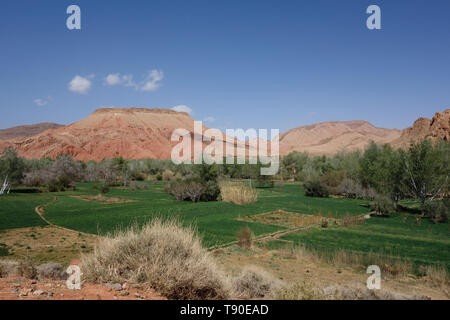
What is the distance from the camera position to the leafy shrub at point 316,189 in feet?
149

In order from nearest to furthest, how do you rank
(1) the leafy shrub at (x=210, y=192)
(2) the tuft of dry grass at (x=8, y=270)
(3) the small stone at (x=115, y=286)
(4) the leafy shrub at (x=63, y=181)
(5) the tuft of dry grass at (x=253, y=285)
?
(3) the small stone at (x=115, y=286) → (2) the tuft of dry grass at (x=8, y=270) → (5) the tuft of dry grass at (x=253, y=285) → (1) the leafy shrub at (x=210, y=192) → (4) the leafy shrub at (x=63, y=181)

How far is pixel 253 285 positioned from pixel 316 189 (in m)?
38.9

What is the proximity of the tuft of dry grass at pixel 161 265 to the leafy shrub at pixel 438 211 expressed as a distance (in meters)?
Result: 25.6

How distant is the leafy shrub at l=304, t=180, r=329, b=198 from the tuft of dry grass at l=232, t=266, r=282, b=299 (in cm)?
3784

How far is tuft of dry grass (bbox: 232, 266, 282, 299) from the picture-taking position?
8.22m

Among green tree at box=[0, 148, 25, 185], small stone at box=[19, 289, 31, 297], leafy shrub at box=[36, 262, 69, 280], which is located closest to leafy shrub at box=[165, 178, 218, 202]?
green tree at box=[0, 148, 25, 185]

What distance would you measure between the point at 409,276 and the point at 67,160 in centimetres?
6296

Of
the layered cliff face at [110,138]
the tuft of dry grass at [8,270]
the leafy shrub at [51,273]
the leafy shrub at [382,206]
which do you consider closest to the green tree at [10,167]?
the tuft of dry grass at [8,270]

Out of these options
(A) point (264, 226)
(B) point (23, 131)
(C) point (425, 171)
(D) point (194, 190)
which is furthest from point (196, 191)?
(B) point (23, 131)

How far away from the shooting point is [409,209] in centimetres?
3325

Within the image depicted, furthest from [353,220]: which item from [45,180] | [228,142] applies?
[228,142]

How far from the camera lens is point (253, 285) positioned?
870cm

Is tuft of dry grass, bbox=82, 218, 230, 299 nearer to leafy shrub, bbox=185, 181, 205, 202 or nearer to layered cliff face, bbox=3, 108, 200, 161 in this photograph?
leafy shrub, bbox=185, 181, 205, 202

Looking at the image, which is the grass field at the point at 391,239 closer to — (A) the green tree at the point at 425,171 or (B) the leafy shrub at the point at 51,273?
(A) the green tree at the point at 425,171
